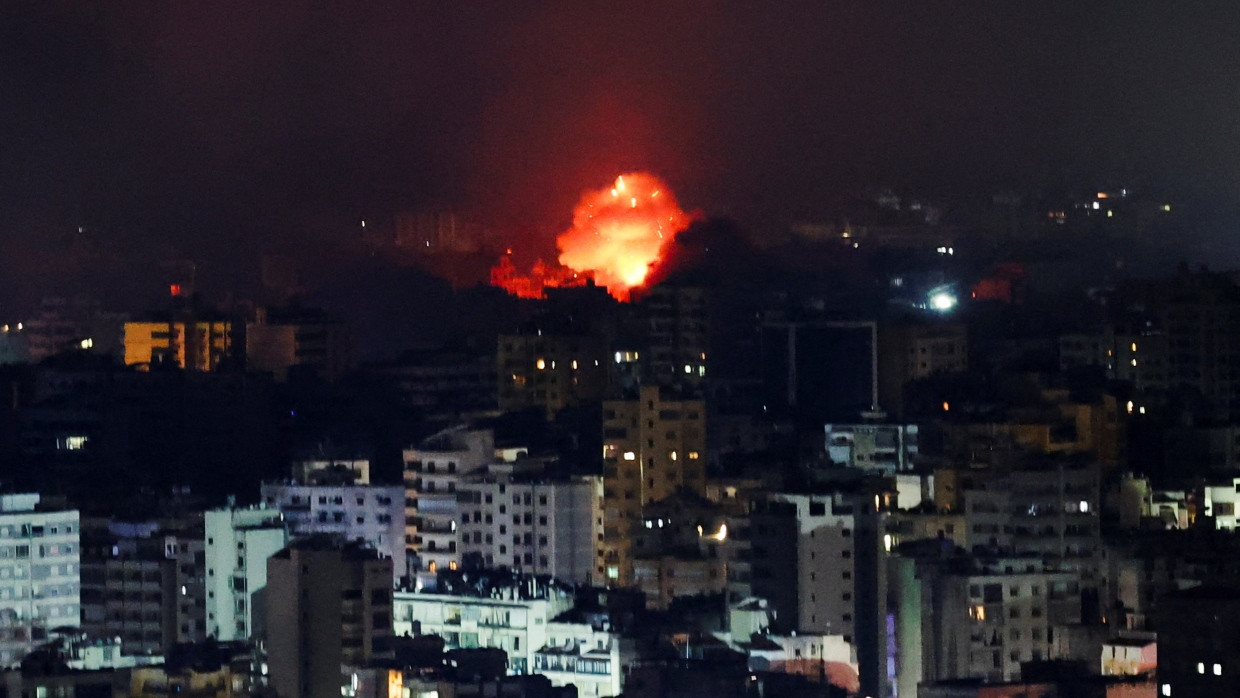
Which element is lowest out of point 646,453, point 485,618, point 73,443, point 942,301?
point 485,618

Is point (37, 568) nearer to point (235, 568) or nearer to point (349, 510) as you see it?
point (235, 568)

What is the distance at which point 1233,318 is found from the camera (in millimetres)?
26984

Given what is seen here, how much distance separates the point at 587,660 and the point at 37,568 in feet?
12.6

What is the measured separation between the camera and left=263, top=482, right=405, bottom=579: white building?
21234 millimetres

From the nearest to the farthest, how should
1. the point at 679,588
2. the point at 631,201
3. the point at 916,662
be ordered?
the point at 916,662
the point at 679,588
the point at 631,201

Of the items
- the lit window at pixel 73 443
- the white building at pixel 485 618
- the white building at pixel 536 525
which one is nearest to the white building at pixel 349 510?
the white building at pixel 536 525

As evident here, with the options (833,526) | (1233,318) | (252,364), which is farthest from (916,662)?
(252,364)

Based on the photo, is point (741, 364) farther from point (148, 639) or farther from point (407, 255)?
point (148, 639)

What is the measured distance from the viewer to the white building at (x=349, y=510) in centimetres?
2123

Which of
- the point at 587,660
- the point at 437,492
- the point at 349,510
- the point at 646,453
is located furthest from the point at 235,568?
the point at 587,660

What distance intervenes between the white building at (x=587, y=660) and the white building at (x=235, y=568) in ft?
6.77

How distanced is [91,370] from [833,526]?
9.83m

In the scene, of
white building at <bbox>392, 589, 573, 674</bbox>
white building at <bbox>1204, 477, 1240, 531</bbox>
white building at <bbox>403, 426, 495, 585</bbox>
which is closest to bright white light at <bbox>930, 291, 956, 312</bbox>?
white building at <bbox>403, 426, 495, 585</bbox>

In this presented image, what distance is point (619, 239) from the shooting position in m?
29.4
